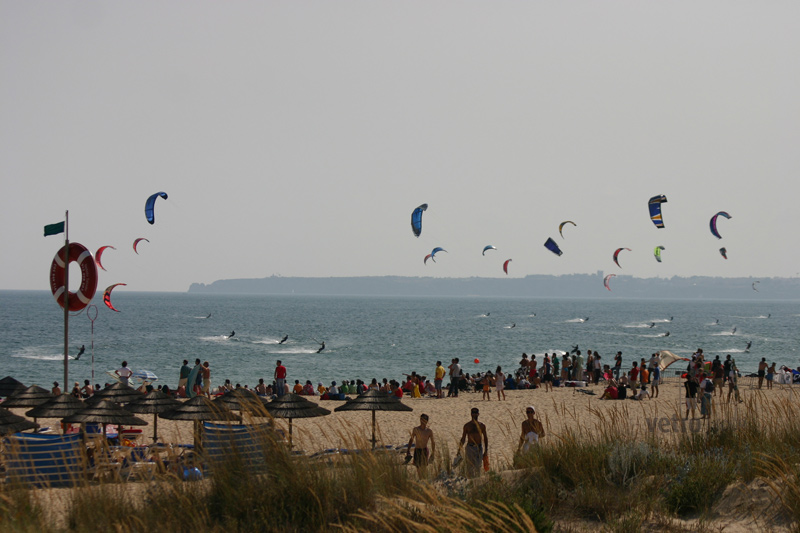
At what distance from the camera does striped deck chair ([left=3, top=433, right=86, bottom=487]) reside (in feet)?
16.3

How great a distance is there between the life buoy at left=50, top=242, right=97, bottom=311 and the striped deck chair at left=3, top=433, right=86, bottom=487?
338cm

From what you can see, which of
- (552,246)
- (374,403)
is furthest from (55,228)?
(552,246)

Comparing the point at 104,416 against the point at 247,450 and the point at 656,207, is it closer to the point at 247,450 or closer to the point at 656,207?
the point at 247,450

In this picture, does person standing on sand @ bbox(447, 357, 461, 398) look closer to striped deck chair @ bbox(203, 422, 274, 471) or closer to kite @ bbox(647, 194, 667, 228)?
kite @ bbox(647, 194, 667, 228)

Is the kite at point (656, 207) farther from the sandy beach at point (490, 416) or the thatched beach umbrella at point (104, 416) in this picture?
the thatched beach umbrella at point (104, 416)

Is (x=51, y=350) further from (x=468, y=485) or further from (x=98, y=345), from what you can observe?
(x=468, y=485)

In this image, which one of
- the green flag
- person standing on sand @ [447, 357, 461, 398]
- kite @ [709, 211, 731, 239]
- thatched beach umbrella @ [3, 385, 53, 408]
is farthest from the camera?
kite @ [709, 211, 731, 239]

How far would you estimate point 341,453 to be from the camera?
17.5ft

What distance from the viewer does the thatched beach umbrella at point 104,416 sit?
1009 centimetres

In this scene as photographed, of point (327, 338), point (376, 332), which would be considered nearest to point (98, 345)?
A: point (327, 338)

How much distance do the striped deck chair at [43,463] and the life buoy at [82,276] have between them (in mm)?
3384

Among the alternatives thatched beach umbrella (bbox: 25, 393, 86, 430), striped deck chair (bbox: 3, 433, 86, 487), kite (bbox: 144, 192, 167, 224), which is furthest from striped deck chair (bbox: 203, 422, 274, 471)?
kite (bbox: 144, 192, 167, 224)

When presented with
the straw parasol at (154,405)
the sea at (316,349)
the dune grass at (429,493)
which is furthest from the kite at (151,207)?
the dune grass at (429,493)

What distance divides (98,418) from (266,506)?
652cm
